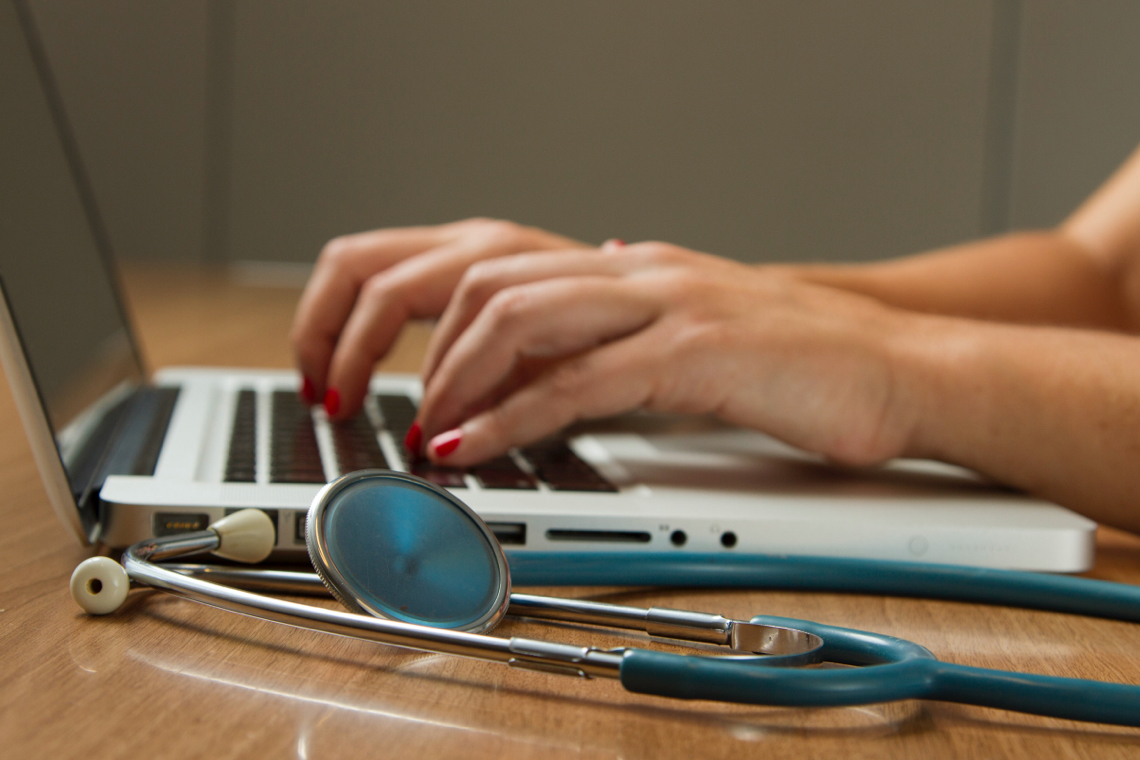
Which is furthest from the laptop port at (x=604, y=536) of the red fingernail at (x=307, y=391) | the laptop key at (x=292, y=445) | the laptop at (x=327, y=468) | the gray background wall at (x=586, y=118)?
the gray background wall at (x=586, y=118)

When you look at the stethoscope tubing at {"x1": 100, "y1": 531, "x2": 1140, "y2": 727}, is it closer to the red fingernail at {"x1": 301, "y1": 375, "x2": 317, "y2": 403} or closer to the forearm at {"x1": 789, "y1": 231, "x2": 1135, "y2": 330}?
the red fingernail at {"x1": 301, "y1": 375, "x2": 317, "y2": 403}

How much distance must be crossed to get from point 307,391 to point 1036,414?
1.68 feet

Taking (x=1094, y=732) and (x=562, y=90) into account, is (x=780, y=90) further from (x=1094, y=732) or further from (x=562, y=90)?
(x=1094, y=732)

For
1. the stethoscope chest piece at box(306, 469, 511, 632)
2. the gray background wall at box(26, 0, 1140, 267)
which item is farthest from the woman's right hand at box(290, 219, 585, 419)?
the gray background wall at box(26, 0, 1140, 267)

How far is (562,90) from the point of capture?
2971mm

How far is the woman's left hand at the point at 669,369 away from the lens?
536 millimetres

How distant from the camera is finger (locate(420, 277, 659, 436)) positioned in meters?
0.54

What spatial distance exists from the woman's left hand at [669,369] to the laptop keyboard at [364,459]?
20 millimetres

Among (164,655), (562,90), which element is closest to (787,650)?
(164,655)

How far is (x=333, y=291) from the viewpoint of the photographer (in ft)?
2.54

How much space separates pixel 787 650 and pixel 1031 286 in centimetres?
78

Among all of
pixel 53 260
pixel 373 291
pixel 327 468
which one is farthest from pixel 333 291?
pixel 327 468

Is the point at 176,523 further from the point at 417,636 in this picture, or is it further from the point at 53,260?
the point at 53,260

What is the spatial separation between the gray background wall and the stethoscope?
273 cm
